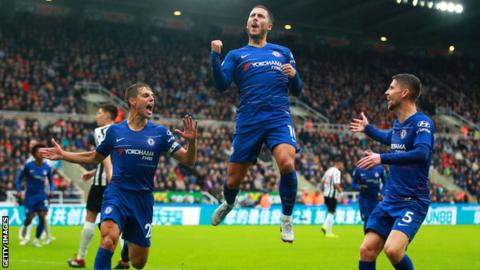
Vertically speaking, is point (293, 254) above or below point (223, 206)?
below

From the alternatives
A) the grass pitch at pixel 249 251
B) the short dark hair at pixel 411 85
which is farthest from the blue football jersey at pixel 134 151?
the grass pitch at pixel 249 251

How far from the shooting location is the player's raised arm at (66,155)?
32.7 feet

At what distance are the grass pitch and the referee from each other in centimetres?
39

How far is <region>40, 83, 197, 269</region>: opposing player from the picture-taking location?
9.98m

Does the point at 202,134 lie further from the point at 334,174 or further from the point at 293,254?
the point at 293,254

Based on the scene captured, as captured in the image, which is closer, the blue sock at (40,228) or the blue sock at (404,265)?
the blue sock at (404,265)

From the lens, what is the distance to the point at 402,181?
9.70m

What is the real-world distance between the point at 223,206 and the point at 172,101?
32.6 meters

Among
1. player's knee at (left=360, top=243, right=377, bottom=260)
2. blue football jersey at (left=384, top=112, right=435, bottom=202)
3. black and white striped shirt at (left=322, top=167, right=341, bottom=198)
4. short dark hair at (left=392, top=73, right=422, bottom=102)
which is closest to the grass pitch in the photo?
black and white striped shirt at (left=322, top=167, right=341, bottom=198)

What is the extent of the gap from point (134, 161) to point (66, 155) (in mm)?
841

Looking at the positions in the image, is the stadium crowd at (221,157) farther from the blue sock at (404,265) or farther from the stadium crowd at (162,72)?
the blue sock at (404,265)

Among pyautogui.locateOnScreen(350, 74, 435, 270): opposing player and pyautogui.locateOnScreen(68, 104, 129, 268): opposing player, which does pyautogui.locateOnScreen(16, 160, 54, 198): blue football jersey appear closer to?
pyautogui.locateOnScreen(68, 104, 129, 268): opposing player

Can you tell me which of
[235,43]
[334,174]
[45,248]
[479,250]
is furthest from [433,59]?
[45,248]

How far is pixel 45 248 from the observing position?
19078 millimetres
